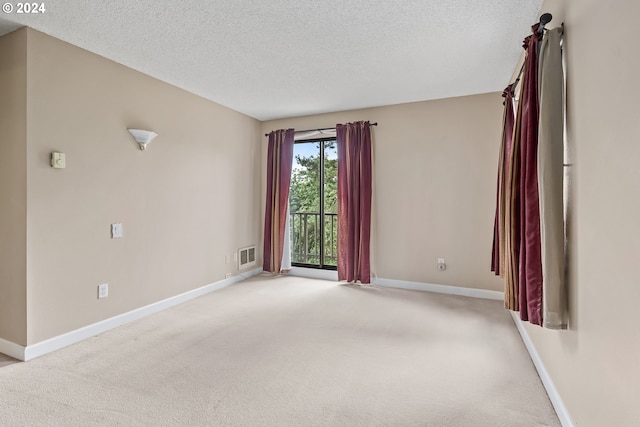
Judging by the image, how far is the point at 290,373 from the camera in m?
2.15

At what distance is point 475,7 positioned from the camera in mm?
2074

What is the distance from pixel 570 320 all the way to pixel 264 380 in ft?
5.89

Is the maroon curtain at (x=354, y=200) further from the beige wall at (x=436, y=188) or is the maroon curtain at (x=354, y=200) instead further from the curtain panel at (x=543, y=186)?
the curtain panel at (x=543, y=186)

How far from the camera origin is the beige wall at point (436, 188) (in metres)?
3.75

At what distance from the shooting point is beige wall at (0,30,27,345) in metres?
2.30

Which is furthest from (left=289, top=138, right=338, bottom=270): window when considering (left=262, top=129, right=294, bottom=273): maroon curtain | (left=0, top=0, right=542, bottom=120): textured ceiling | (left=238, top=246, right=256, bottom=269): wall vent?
(left=0, top=0, right=542, bottom=120): textured ceiling

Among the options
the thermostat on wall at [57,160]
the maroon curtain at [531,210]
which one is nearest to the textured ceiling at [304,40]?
the maroon curtain at [531,210]

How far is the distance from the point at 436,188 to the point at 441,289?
4.21 feet

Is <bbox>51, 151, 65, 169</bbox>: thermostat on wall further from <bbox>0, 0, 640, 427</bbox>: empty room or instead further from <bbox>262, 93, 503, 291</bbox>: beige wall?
<bbox>262, 93, 503, 291</bbox>: beige wall

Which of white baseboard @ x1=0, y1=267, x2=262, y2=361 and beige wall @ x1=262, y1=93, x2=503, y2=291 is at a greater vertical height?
beige wall @ x1=262, y1=93, x2=503, y2=291

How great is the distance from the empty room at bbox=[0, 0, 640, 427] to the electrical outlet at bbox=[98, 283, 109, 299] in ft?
0.12

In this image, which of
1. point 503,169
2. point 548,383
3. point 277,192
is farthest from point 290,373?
point 277,192

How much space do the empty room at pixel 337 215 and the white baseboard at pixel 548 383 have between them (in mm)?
22

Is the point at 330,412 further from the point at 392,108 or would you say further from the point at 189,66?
the point at 392,108
